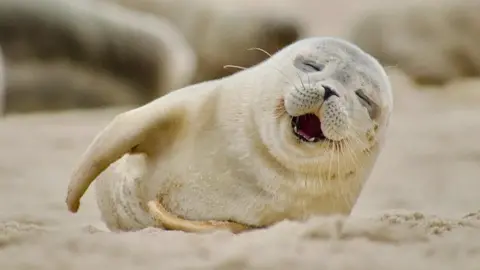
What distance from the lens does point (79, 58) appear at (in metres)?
3.82

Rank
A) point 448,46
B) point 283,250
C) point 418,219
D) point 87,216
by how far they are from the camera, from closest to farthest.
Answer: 1. point 283,250
2. point 418,219
3. point 87,216
4. point 448,46

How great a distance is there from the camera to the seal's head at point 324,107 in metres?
1.46

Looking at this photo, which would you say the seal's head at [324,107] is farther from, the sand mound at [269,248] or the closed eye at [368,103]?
the sand mound at [269,248]

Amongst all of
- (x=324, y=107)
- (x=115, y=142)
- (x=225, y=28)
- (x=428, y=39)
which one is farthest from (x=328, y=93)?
(x=225, y=28)

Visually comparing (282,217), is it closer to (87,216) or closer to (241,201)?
(241,201)

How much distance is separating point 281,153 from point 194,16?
325cm

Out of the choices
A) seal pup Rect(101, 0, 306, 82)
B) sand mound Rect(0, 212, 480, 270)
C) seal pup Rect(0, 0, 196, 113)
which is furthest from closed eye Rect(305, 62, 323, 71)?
seal pup Rect(101, 0, 306, 82)

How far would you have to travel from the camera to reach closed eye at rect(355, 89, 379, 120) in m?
1.51

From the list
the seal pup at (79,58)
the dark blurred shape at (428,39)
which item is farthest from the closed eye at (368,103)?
the dark blurred shape at (428,39)

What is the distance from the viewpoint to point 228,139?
61.2 inches

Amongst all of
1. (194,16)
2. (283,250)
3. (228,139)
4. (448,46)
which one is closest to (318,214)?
(228,139)

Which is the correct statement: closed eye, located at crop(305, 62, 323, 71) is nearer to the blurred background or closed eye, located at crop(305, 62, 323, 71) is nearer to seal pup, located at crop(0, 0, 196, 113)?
the blurred background

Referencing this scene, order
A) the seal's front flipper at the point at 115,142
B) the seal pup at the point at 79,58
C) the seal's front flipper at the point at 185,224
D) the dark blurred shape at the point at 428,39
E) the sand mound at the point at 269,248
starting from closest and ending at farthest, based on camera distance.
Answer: the sand mound at the point at 269,248 → the seal's front flipper at the point at 185,224 → the seal's front flipper at the point at 115,142 → the seal pup at the point at 79,58 → the dark blurred shape at the point at 428,39

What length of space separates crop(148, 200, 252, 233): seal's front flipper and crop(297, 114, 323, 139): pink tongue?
0.19 meters
